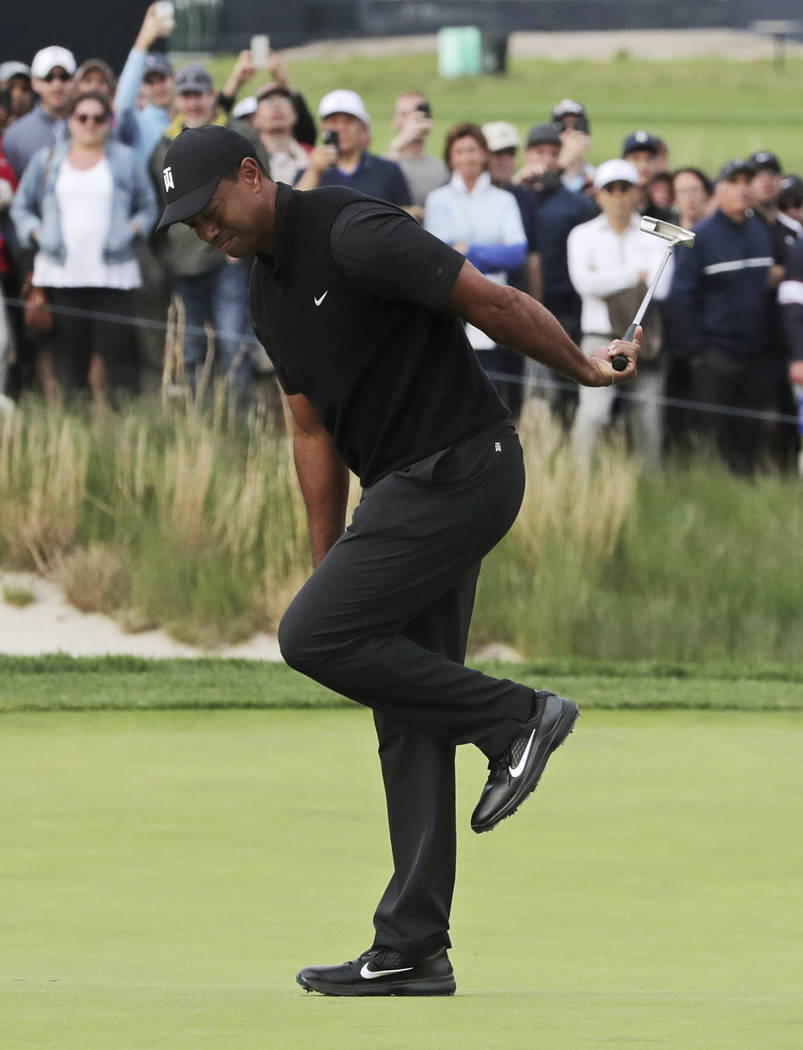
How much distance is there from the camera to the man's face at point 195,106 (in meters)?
12.5

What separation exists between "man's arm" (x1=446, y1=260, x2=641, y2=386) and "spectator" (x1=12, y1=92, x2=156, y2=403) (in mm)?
7824

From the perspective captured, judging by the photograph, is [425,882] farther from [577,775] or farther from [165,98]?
[165,98]

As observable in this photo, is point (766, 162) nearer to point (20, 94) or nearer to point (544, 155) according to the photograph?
point (544, 155)

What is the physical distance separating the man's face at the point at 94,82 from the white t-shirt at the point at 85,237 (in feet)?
2.13

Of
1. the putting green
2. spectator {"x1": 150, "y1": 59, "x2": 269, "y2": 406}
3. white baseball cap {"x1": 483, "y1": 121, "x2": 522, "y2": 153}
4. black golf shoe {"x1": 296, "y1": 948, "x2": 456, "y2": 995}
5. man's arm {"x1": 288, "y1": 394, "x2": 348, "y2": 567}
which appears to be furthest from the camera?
white baseball cap {"x1": 483, "y1": 121, "x2": 522, "y2": 153}

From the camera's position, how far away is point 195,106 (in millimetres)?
12477

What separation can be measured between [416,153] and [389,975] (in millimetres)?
9075

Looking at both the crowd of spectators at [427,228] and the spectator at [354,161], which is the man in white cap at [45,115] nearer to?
the crowd of spectators at [427,228]

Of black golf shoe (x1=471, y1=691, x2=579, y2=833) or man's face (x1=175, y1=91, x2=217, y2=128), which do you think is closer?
black golf shoe (x1=471, y1=691, x2=579, y2=833)

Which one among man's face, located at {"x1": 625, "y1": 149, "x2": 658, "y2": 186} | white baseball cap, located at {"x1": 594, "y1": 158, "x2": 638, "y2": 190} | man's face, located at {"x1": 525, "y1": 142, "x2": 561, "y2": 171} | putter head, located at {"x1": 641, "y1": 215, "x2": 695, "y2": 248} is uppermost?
putter head, located at {"x1": 641, "y1": 215, "x2": 695, "y2": 248}

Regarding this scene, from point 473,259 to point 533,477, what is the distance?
4.78 feet

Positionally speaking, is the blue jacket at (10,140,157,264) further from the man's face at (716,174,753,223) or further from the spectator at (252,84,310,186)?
the man's face at (716,174,753,223)

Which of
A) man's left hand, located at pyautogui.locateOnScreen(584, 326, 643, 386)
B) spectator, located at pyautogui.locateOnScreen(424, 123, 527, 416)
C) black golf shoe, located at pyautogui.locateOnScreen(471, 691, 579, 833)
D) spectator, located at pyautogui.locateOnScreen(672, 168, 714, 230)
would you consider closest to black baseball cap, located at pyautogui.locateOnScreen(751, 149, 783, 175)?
spectator, located at pyautogui.locateOnScreen(672, 168, 714, 230)

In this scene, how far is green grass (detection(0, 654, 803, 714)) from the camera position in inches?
342
